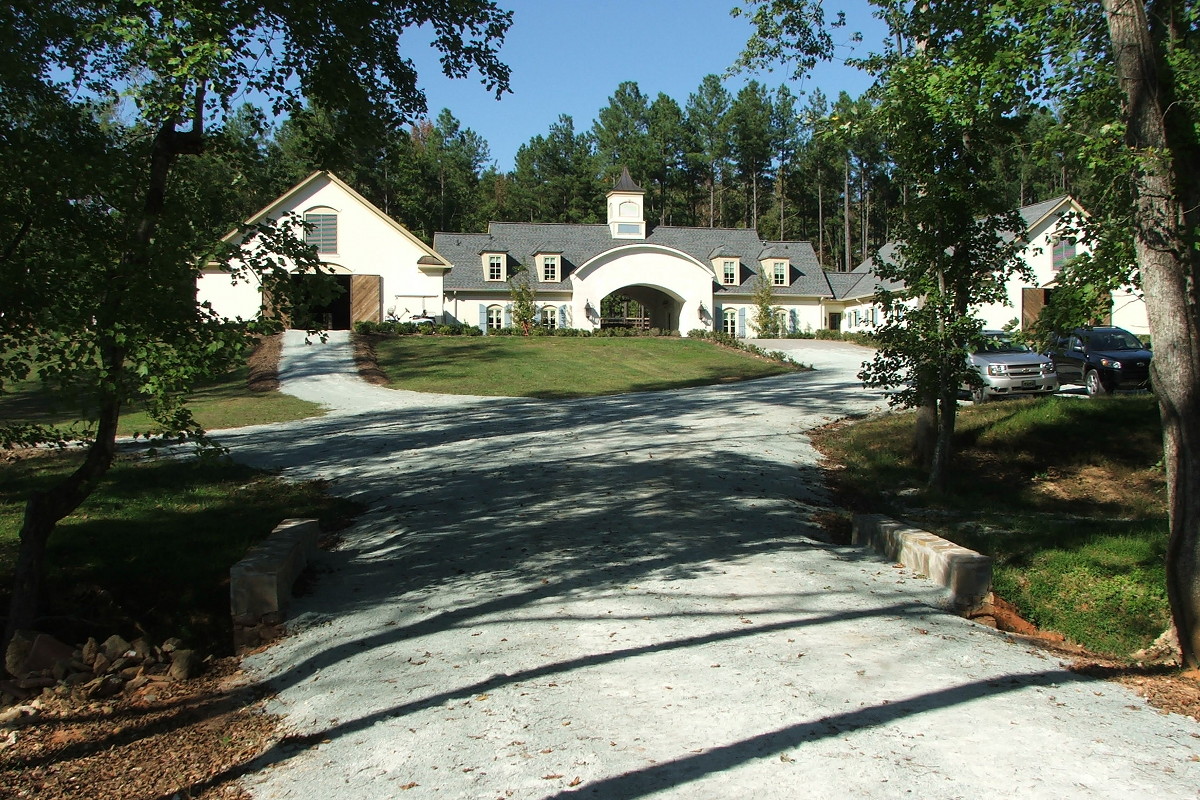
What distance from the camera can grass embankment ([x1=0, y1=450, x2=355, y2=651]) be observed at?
274 inches

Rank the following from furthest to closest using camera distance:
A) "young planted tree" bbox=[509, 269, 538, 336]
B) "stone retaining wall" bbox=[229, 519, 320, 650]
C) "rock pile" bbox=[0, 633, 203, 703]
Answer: "young planted tree" bbox=[509, 269, 538, 336] < "stone retaining wall" bbox=[229, 519, 320, 650] < "rock pile" bbox=[0, 633, 203, 703]

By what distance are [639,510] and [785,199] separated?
71.8m

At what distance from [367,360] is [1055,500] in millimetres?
22016

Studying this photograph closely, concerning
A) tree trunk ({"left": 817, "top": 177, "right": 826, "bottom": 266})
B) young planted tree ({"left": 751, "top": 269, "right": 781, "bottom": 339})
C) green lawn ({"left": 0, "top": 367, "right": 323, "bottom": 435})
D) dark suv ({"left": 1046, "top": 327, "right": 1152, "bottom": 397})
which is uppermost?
tree trunk ({"left": 817, "top": 177, "right": 826, "bottom": 266})

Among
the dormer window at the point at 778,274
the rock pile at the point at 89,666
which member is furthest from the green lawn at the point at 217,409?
the dormer window at the point at 778,274

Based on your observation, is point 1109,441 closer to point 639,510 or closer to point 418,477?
point 639,510

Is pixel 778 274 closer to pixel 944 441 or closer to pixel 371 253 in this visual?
pixel 371 253

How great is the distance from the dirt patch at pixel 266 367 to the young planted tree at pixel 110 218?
15.5 metres

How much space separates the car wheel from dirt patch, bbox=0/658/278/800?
19.5 metres

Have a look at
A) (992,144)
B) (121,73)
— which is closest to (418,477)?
(121,73)

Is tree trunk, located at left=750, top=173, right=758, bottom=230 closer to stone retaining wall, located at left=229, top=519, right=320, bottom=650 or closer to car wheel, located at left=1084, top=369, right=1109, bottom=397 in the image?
car wheel, located at left=1084, top=369, right=1109, bottom=397

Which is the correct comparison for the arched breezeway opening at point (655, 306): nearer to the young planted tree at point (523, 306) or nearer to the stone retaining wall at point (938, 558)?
the young planted tree at point (523, 306)

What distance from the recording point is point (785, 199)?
253ft

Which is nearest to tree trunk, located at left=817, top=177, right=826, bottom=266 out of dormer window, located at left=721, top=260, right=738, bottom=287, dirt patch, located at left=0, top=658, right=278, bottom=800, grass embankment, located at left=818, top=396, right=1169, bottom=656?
dormer window, located at left=721, top=260, right=738, bottom=287
